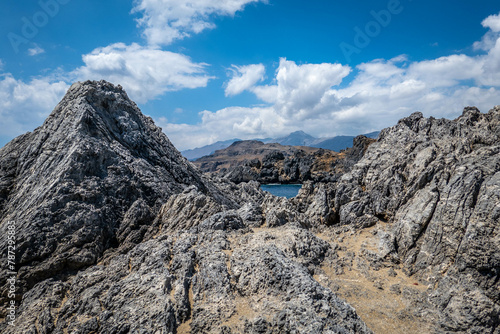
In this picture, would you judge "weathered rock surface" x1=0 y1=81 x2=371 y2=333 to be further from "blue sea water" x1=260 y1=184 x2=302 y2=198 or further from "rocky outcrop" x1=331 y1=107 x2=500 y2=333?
"blue sea water" x1=260 y1=184 x2=302 y2=198

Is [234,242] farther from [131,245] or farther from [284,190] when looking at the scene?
[284,190]

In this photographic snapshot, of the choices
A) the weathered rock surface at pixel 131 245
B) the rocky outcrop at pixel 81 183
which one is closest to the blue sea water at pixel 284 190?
the rocky outcrop at pixel 81 183

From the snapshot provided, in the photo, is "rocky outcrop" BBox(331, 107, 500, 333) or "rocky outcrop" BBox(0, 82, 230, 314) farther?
"rocky outcrop" BBox(0, 82, 230, 314)

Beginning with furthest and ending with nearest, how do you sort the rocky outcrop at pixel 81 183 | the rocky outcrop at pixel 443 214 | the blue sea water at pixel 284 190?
the blue sea water at pixel 284 190
the rocky outcrop at pixel 81 183
the rocky outcrop at pixel 443 214

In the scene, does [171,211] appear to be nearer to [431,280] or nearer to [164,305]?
[164,305]

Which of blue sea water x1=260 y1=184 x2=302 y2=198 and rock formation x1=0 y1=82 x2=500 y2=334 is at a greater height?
rock formation x1=0 y1=82 x2=500 y2=334

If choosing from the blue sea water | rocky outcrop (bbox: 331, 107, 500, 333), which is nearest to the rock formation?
rocky outcrop (bbox: 331, 107, 500, 333)

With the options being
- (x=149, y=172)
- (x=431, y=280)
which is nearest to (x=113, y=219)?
(x=149, y=172)

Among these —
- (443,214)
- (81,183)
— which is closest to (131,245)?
(81,183)

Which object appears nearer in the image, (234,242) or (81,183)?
(234,242)

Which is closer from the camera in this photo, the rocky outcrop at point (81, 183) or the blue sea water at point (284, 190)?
the rocky outcrop at point (81, 183)

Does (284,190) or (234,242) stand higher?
(234,242)

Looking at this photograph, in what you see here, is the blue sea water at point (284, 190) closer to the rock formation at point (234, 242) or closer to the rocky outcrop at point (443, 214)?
the rocky outcrop at point (443, 214)

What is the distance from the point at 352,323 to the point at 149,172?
20910 mm
